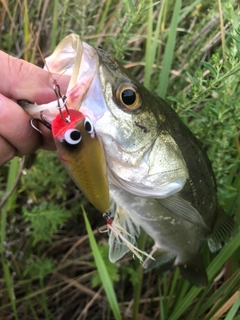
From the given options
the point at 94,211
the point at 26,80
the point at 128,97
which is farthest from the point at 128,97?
the point at 94,211

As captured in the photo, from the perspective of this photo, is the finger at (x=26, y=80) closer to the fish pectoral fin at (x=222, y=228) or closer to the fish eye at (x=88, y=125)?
the fish eye at (x=88, y=125)

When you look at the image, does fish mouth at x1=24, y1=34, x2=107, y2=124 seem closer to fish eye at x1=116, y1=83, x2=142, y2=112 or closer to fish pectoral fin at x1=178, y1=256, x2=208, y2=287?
fish eye at x1=116, y1=83, x2=142, y2=112

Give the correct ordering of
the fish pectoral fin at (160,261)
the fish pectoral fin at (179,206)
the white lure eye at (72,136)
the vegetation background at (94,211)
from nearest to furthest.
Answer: the white lure eye at (72,136)
the fish pectoral fin at (179,206)
the vegetation background at (94,211)
the fish pectoral fin at (160,261)

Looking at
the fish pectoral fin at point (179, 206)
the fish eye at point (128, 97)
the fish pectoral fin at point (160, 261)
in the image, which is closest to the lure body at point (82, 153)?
the fish eye at point (128, 97)

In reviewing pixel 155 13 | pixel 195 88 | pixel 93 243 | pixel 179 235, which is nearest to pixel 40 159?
pixel 93 243

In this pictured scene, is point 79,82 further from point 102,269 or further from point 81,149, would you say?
point 102,269

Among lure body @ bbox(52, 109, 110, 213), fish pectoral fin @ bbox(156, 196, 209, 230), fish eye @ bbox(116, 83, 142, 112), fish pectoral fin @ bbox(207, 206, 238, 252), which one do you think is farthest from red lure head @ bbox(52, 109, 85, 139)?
fish pectoral fin @ bbox(207, 206, 238, 252)

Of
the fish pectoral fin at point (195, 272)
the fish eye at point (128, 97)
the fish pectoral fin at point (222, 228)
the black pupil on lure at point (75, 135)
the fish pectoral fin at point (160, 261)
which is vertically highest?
the fish eye at point (128, 97)
